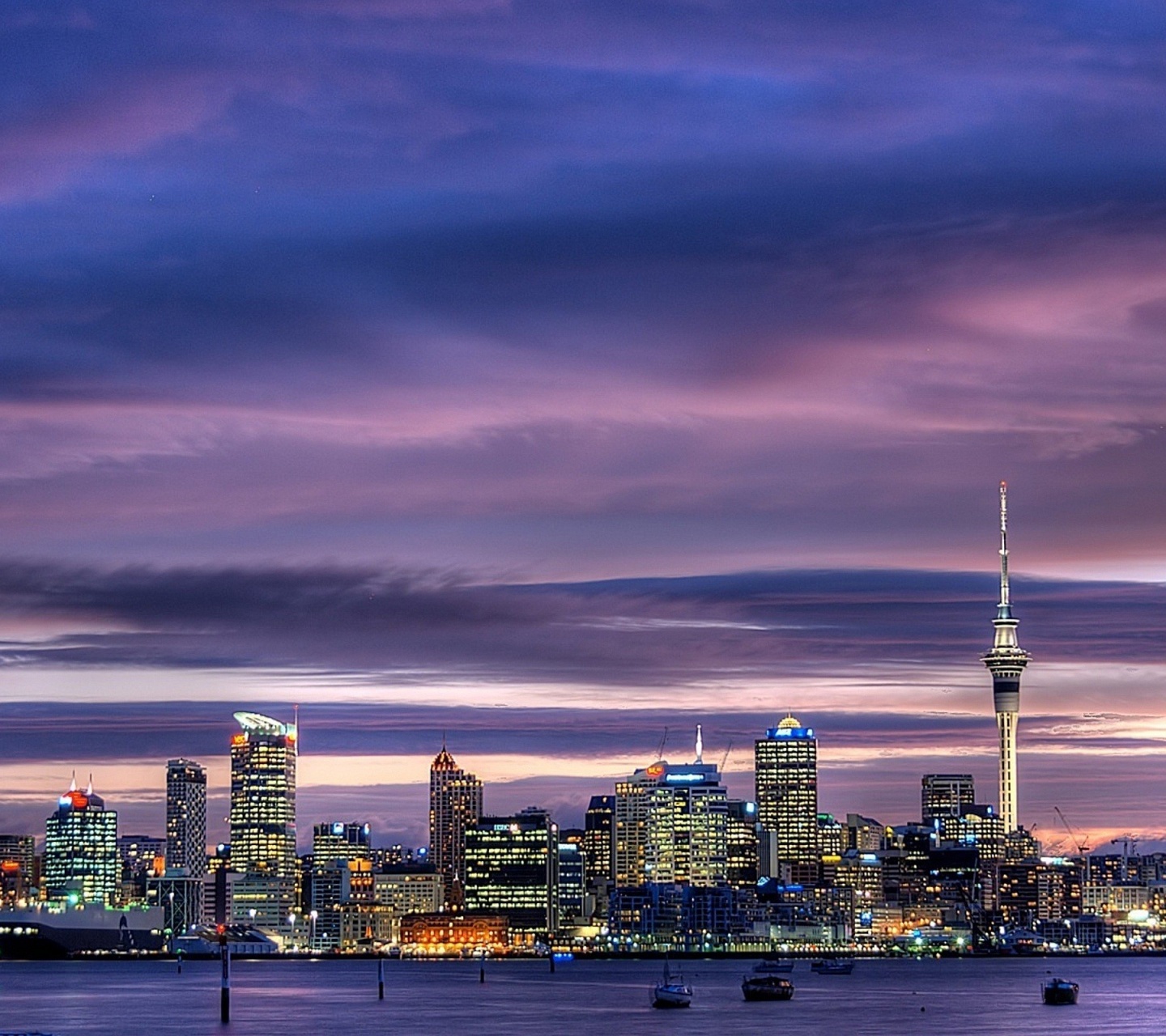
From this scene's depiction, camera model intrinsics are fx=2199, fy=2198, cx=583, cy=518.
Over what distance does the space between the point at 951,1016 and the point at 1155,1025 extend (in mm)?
19928

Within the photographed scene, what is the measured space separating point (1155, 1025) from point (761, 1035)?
3820cm

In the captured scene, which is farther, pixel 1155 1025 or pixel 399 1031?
pixel 1155 1025

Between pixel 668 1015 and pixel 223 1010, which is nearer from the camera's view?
pixel 223 1010

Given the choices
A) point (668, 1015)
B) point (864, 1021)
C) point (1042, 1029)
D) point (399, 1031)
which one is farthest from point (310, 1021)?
point (1042, 1029)

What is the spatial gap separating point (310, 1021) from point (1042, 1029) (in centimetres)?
6066

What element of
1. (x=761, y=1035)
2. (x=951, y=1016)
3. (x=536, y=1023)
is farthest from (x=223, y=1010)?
(x=951, y=1016)

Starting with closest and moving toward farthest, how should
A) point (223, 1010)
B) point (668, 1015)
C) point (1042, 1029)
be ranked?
1. point (223, 1010)
2. point (1042, 1029)
3. point (668, 1015)

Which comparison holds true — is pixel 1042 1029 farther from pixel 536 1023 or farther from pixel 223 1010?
pixel 223 1010

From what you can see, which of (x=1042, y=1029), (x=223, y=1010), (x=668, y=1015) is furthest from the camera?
(x=668, y=1015)

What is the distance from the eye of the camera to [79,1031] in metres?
169

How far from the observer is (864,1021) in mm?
189125

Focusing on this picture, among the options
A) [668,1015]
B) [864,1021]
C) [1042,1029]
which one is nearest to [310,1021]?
[668,1015]

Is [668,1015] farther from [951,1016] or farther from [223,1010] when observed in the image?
[223,1010]

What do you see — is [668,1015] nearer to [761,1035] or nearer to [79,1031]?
[761,1035]
